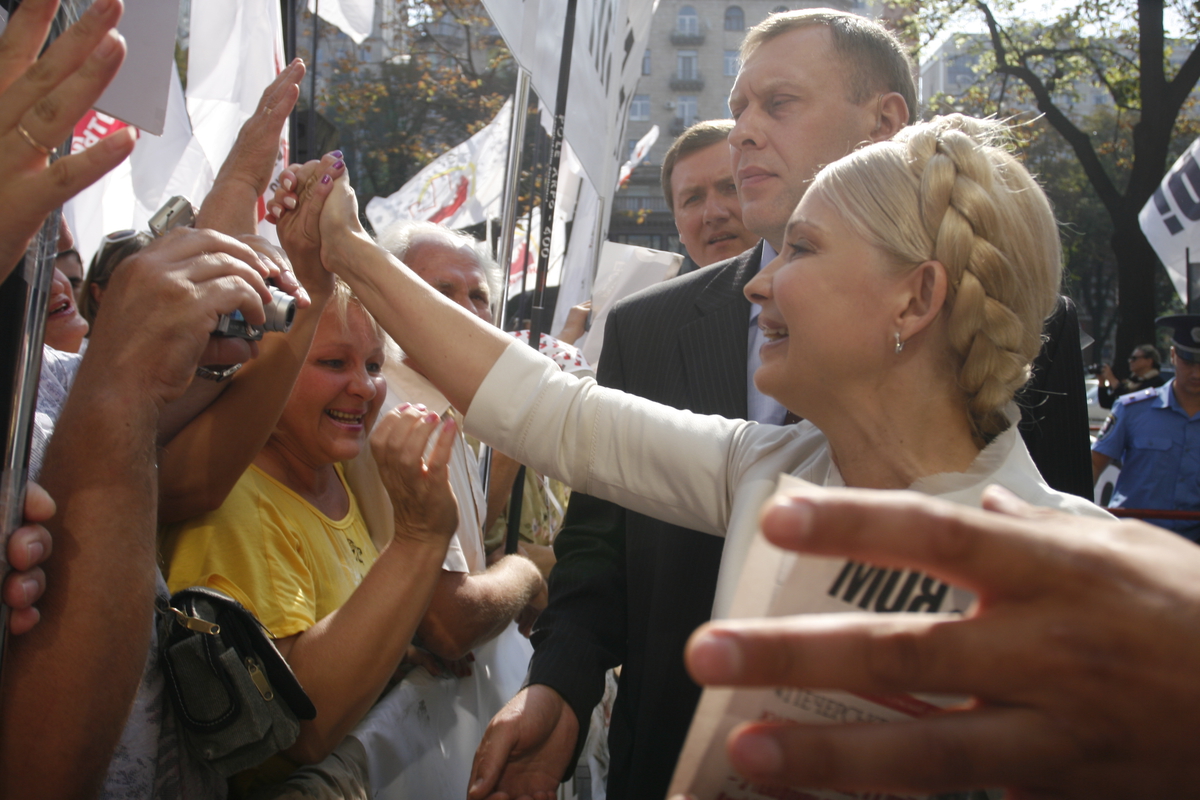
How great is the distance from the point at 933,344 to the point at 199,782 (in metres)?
1.27

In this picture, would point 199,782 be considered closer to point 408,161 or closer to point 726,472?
point 726,472

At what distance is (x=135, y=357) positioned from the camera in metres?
1.25

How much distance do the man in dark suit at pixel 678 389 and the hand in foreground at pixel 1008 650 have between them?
1.01 metres

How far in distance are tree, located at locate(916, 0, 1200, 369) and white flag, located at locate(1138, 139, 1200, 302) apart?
7369 millimetres

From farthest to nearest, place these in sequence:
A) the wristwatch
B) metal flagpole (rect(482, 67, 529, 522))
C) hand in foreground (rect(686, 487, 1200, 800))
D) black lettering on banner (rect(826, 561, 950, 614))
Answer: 1. metal flagpole (rect(482, 67, 529, 522))
2. the wristwatch
3. black lettering on banner (rect(826, 561, 950, 614))
4. hand in foreground (rect(686, 487, 1200, 800))

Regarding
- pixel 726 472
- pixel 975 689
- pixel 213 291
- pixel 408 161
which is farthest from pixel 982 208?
pixel 408 161

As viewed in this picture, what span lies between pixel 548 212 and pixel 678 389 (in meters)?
1.52

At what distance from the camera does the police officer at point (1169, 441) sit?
546 centimetres

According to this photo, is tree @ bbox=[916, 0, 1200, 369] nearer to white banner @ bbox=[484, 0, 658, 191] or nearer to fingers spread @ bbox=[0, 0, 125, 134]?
white banner @ bbox=[484, 0, 658, 191]

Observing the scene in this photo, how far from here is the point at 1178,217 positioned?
5711 mm

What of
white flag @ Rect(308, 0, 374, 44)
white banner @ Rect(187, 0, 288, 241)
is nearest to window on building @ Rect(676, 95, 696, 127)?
white flag @ Rect(308, 0, 374, 44)

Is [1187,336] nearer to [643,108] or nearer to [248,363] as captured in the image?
[248,363]

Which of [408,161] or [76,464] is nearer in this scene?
[76,464]

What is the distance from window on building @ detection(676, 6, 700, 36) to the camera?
54.8 m
